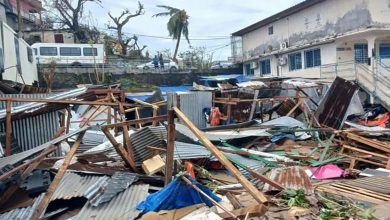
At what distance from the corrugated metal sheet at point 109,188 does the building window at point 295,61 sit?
22.6m

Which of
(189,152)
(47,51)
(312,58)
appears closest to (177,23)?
(47,51)

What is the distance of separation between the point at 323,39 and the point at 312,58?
212cm

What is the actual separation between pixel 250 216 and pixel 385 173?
12.6 feet

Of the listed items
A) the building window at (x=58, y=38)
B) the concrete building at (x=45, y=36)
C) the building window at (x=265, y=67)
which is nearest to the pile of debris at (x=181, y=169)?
the building window at (x=265, y=67)

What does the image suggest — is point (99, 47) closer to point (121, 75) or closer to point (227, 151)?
point (121, 75)

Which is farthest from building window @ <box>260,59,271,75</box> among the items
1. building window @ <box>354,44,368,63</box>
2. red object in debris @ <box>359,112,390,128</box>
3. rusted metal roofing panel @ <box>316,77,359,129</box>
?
rusted metal roofing panel @ <box>316,77,359,129</box>

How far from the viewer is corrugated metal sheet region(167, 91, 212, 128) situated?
1476 centimetres

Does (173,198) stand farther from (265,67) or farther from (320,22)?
(265,67)

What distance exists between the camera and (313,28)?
81.9ft

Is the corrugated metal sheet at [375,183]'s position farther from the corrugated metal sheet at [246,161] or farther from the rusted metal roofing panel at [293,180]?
the corrugated metal sheet at [246,161]

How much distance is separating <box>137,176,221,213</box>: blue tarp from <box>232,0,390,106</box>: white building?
16717mm

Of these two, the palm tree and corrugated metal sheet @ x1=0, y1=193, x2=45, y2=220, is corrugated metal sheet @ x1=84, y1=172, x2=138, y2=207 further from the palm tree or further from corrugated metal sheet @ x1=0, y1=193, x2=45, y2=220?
the palm tree

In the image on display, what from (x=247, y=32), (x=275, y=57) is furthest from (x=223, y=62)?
(x=275, y=57)

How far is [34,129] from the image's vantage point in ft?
25.1
